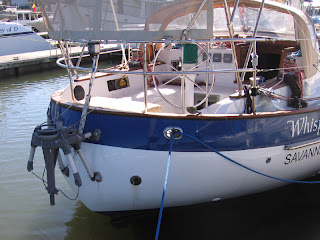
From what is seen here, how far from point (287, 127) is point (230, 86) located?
215 cm

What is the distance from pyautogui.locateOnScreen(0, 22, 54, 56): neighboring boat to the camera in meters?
21.5

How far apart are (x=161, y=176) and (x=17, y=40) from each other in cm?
2026

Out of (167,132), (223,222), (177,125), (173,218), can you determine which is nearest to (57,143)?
(167,132)

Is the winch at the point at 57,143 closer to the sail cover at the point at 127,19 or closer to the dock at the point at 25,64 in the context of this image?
the sail cover at the point at 127,19

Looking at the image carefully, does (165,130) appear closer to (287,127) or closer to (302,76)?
(287,127)

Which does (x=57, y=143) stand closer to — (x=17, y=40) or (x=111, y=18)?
(x=111, y=18)

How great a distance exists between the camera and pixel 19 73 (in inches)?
716

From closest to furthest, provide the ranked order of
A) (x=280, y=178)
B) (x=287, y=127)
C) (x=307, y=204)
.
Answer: (x=287, y=127)
(x=280, y=178)
(x=307, y=204)

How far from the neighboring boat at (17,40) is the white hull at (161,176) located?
59.1 ft

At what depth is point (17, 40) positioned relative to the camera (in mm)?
22109

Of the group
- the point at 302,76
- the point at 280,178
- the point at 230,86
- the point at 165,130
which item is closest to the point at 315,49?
the point at 302,76

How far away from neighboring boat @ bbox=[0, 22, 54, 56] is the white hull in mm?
18016

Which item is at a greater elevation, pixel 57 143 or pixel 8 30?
pixel 8 30

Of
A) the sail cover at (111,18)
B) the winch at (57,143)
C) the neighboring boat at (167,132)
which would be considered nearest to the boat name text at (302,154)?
the neighboring boat at (167,132)
